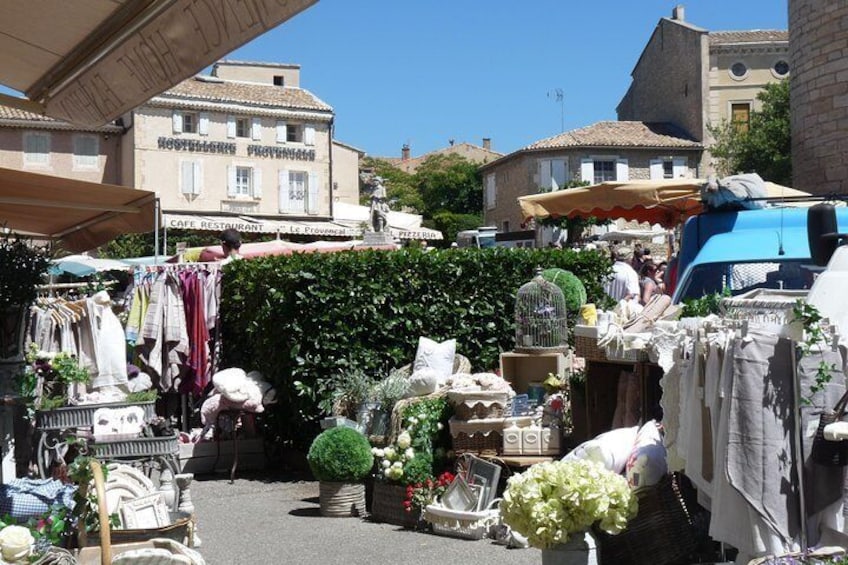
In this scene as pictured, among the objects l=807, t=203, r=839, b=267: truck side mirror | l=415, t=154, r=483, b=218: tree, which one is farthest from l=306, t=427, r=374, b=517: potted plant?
l=415, t=154, r=483, b=218: tree

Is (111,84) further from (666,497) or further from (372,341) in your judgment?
(372,341)


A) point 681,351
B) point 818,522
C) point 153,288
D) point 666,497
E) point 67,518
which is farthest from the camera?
point 153,288

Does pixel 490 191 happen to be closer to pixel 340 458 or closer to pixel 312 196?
pixel 312 196

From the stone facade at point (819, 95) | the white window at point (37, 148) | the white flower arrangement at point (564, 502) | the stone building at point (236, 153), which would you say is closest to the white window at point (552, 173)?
the stone building at point (236, 153)

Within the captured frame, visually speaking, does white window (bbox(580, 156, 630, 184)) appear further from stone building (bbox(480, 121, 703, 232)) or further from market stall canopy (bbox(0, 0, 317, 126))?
market stall canopy (bbox(0, 0, 317, 126))

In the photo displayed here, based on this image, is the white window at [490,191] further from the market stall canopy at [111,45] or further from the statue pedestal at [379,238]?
the market stall canopy at [111,45]

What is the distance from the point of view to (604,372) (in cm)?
829

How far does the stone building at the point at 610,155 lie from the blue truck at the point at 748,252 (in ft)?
145

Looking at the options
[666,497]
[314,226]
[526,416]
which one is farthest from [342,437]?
[314,226]

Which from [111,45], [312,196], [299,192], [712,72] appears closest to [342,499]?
[111,45]

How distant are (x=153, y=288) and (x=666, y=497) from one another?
278 inches

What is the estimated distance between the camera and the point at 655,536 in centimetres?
629

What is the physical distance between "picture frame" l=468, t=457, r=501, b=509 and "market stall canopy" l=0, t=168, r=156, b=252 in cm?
306

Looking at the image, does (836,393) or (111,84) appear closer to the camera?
(111,84)
